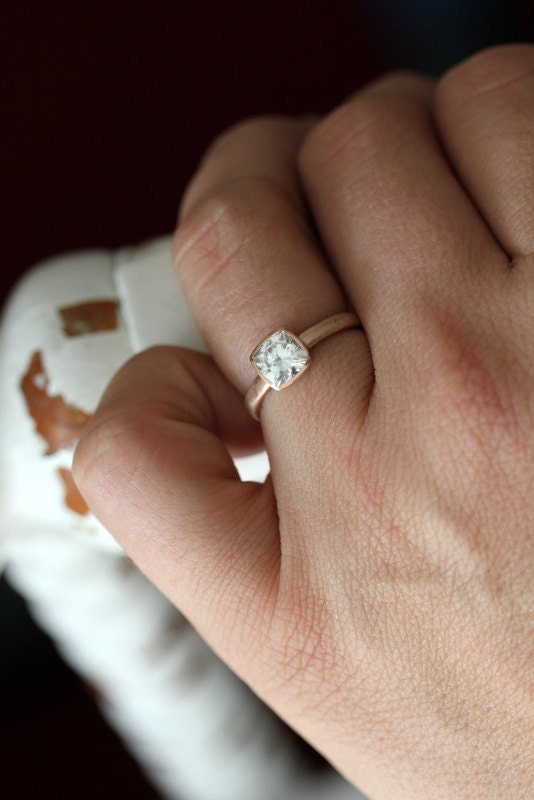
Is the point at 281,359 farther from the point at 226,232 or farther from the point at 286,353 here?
the point at 226,232

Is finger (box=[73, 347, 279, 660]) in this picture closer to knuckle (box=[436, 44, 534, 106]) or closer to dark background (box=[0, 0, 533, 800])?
knuckle (box=[436, 44, 534, 106])

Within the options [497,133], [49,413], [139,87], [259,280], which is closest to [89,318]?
[49,413]

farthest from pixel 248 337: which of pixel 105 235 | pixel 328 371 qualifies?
pixel 105 235

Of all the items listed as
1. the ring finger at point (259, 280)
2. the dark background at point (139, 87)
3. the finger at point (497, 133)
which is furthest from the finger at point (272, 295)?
the dark background at point (139, 87)

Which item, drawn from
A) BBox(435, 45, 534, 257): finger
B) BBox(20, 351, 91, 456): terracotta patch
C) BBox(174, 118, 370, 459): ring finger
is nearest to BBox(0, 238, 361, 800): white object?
BBox(20, 351, 91, 456): terracotta patch

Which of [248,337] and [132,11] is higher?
[132,11]

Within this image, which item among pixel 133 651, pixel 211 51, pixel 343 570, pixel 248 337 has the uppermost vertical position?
pixel 211 51

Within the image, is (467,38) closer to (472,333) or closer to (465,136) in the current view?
(465,136)
